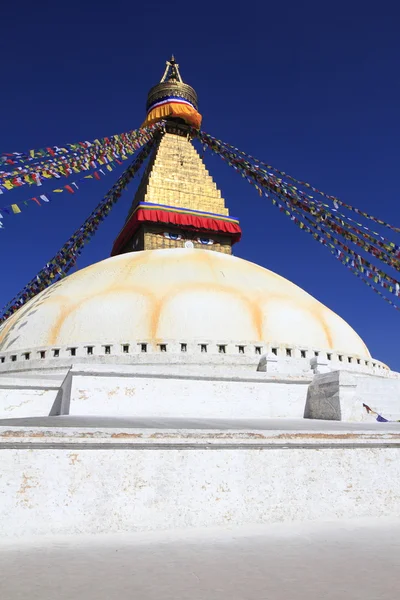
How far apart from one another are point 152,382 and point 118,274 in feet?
16.2

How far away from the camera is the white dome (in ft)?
35.9

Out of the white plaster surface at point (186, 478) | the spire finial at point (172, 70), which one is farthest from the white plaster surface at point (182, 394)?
the spire finial at point (172, 70)

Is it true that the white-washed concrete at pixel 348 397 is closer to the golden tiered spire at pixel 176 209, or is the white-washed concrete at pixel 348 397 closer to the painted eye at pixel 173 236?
the golden tiered spire at pixel 176 209

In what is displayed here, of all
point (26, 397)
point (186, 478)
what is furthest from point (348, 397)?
point (26, 397)

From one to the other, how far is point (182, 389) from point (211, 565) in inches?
227

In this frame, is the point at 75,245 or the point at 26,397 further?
the point at 75,245

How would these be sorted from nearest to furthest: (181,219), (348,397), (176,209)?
(348,397)
(181,219)
(176,209)

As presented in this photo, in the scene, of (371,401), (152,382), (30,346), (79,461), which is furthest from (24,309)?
(79,461)

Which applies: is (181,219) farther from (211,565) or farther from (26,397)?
(211,565)

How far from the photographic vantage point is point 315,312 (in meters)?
12.4

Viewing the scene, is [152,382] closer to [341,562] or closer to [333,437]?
[333,437]

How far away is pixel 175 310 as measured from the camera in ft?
36.5

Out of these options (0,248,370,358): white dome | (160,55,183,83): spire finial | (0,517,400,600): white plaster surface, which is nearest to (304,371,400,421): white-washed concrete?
(0,248,370,358): white dome

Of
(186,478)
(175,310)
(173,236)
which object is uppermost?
(173,236)
